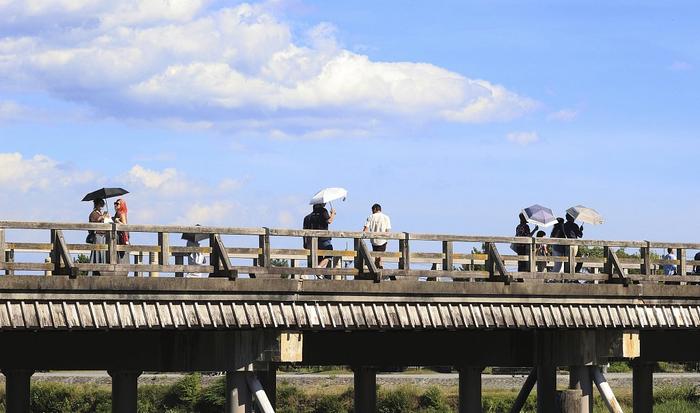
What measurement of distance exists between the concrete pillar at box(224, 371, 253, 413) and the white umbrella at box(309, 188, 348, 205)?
466cm

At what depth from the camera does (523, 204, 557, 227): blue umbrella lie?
31.6 meters

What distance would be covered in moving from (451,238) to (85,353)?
6.79 metres

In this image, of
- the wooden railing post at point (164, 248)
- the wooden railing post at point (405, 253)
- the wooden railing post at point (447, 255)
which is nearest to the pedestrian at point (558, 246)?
the wooden railing post at point (447, 255)

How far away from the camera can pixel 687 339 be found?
106 feet

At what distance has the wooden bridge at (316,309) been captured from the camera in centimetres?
2372

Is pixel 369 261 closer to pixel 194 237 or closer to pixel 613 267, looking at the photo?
pixel 194 237

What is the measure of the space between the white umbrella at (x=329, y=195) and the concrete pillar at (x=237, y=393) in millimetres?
4662

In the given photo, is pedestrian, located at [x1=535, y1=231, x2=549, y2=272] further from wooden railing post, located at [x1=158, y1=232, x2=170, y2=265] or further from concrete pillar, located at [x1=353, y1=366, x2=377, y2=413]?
wooden railing post, located at [x1=158, y1=232, x2=170, y2=265]

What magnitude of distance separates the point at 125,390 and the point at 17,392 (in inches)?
259

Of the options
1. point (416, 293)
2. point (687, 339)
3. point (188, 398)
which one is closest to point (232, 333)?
point (416, 293)

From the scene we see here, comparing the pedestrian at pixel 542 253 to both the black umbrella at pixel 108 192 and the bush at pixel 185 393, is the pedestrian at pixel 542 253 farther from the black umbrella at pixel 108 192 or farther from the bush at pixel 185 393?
the bush at pixel 185 393

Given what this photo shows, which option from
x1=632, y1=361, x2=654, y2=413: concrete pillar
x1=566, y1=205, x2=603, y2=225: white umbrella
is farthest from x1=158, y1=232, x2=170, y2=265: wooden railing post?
x1=632, y1=361, x2=654, y2=413: concrete pillar

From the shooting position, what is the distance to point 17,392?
32.2 metres

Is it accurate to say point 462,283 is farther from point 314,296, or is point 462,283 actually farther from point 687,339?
point 687,339
